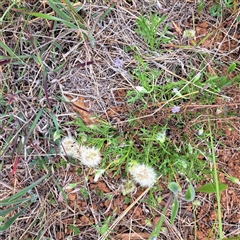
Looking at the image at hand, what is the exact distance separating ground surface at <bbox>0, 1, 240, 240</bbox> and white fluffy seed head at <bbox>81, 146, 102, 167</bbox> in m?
0.08

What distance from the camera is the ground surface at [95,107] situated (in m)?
1.57

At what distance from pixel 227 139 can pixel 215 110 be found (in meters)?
0.15

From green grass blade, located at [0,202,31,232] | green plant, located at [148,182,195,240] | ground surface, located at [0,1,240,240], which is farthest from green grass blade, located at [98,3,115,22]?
green grass blade, located at [0,202,31,232]

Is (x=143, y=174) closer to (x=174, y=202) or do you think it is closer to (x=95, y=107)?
(x=174, y=202)

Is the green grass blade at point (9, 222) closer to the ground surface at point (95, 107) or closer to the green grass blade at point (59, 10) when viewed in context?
the ground surface at point (95, 107)

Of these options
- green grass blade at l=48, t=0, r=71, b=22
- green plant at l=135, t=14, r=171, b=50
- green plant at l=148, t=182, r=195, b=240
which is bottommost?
green plant at l=148, t=182, r=195, b=240

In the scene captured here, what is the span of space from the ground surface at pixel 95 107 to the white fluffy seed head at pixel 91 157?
0.08 metres

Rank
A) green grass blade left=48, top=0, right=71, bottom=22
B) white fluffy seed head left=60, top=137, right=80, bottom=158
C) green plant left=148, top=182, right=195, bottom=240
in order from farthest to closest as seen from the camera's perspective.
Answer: white fluffy seed head left=60, top=137, right=80, bottom=158 → green grass blade left=48, top=0, right=71, bottom=22 → green plant left=148, top=182, right=195, bottom=240

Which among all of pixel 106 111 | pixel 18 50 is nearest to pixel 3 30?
pixel 18 50

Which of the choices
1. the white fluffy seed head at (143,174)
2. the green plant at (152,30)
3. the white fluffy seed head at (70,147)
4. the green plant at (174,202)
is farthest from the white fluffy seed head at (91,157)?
the green plant at (152,30)

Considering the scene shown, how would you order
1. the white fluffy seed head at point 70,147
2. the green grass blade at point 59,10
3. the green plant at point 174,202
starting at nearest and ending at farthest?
the green plant at point 174,202 → the green grass blade at point 59,10 → the white fluffy seed head at point 70,147

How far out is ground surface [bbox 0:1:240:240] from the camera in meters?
1.57

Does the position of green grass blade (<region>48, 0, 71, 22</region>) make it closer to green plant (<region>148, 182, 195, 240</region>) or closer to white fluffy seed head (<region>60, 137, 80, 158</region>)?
white fluffy seed head (<region>60, 137, 80, 158</region>)

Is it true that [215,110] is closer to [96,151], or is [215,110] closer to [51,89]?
[96,151]
